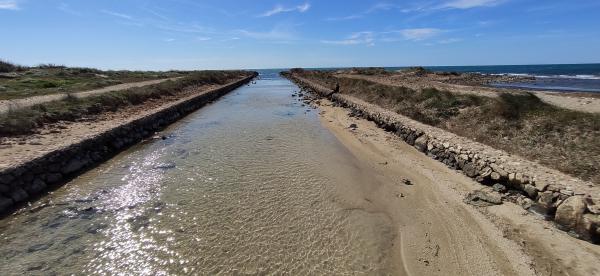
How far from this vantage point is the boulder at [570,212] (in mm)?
6464

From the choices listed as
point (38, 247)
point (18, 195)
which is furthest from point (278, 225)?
point (18, 195)

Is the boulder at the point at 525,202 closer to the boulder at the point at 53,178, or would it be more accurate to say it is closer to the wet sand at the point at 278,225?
the wet sand at the point at 278,225

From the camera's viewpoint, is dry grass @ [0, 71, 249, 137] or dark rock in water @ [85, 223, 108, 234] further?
dry grass @ [0, 71, 249, 137]

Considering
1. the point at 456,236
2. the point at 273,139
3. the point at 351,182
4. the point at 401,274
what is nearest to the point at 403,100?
the point at 273,139

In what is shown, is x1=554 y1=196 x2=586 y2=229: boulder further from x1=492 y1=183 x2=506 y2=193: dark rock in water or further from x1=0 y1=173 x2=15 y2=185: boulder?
x1=0 y1=173 x2=15 y2=185: boulder

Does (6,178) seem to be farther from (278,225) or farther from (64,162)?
(278,225)

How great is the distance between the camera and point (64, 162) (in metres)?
10.2

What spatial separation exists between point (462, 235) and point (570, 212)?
7.13 ft

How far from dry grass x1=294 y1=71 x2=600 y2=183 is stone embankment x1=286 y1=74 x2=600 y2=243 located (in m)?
0.77

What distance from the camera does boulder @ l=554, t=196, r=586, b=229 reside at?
646cm

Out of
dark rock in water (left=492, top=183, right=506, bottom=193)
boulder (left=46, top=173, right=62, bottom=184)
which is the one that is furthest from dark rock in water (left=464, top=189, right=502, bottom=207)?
boulder (left=46, top=173, right=62, bottom=184)

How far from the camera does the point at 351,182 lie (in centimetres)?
1005

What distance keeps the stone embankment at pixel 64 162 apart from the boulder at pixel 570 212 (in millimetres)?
12527

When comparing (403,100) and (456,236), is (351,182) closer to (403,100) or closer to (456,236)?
(456,236)
